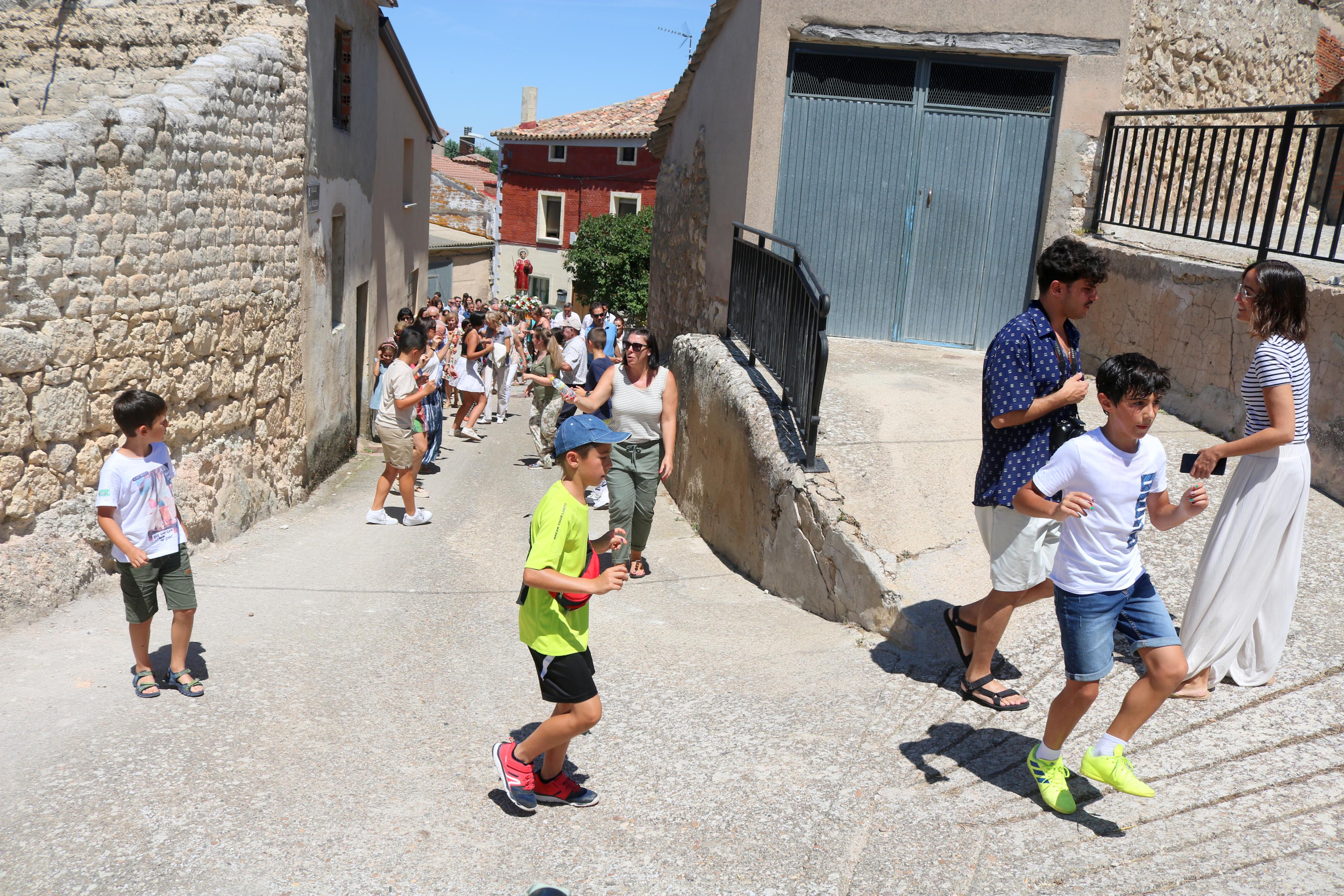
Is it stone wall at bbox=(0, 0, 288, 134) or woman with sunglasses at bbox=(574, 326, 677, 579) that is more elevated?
stone wall at bbox=(0, 0, 288, 134)

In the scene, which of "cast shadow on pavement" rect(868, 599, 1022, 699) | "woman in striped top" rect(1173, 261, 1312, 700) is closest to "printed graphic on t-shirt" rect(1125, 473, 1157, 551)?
"woman in striped top" rect(1173, 261, 1312, 700)

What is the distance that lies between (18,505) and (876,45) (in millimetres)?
6974

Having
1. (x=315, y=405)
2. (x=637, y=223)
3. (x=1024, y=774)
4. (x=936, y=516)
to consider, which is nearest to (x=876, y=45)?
(x=936, y=516)

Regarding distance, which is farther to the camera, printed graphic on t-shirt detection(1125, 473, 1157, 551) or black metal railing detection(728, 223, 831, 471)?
black metal railing detection(728, 223, 831, 471)

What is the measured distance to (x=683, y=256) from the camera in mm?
11812

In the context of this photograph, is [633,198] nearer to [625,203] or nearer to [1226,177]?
[625,203]

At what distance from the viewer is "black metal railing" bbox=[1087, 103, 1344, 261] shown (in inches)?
230

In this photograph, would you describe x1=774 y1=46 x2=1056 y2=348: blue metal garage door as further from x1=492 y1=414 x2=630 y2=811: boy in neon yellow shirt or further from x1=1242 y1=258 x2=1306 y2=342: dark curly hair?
x1=492 y1=414 x2=630 y2=811: boy in neon yellow shirt

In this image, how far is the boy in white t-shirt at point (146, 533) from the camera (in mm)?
3967

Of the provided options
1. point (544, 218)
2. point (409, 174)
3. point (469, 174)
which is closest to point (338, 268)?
point (409, 174)

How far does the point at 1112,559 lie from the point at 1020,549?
2.10ft

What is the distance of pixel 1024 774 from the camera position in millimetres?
3506

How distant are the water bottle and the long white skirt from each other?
12.6 ft

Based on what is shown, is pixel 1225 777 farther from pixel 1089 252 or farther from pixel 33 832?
pixel 33 832
